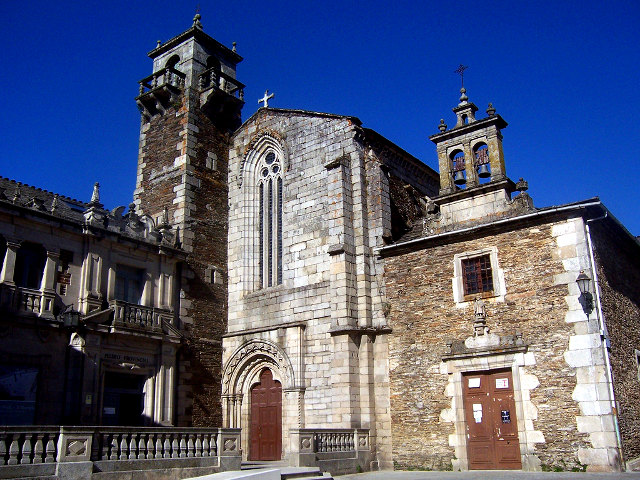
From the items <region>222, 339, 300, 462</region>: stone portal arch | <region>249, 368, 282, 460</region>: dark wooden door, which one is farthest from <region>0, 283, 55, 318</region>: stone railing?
<region>249, 368, 282, 460</region>: dark wooden door

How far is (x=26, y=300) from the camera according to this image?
53.9 ft

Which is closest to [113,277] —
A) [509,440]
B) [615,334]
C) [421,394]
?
[421,394]

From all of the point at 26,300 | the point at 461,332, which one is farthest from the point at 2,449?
the point at 461,332

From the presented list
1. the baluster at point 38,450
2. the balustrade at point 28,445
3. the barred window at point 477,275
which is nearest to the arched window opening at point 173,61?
the barred window at point 477,275

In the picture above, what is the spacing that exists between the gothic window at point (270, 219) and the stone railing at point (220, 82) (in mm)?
3241

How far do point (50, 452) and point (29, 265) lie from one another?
7.43m

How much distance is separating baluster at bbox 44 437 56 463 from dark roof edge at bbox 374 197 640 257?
10781 millimetres

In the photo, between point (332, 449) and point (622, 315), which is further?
point (622, 315)

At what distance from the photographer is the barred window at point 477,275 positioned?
1705 cm

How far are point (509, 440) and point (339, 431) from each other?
429 centimetres

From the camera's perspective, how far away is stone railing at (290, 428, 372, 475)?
15336 millimetres

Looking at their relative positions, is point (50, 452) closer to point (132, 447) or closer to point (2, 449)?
point (2, 449)

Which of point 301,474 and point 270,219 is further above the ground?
point 270,219

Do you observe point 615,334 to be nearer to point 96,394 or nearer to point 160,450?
point 160,450
